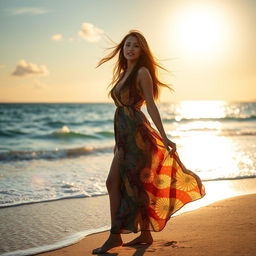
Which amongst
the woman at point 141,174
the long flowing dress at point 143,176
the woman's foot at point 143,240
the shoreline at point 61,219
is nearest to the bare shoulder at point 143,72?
the woman at point 141,174

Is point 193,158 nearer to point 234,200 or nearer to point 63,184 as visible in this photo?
point 63,184

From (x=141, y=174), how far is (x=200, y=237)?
2.74 ft

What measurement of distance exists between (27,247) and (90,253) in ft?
2.16

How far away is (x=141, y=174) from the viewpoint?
11.9ft

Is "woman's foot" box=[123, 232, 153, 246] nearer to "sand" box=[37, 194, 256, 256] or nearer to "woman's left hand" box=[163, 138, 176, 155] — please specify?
"sand" box=[37, 194, 256, 256]

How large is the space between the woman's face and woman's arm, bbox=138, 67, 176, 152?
0.61 feet

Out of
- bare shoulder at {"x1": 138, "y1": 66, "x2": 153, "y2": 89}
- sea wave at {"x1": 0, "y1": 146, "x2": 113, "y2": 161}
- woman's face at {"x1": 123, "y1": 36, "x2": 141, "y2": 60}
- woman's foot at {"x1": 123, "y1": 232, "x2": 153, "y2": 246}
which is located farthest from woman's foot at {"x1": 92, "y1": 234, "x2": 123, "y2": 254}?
sea wave at {"x1": 0, "y1": 146, "x2": 113, "y2": 161}

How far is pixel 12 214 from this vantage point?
511 centimetres

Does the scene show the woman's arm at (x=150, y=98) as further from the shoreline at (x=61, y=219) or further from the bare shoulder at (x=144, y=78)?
the shoreline at (x=61, y=219)

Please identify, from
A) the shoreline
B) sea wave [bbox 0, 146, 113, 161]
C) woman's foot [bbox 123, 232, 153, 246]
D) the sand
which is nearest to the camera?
the sand

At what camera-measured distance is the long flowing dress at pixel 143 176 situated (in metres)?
3.61

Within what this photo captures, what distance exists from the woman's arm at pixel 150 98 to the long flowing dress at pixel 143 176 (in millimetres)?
88

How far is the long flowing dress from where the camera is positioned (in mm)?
3613

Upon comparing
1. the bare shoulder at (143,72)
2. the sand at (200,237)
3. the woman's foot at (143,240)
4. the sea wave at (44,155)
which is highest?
the bare shoulder at (143,72)
